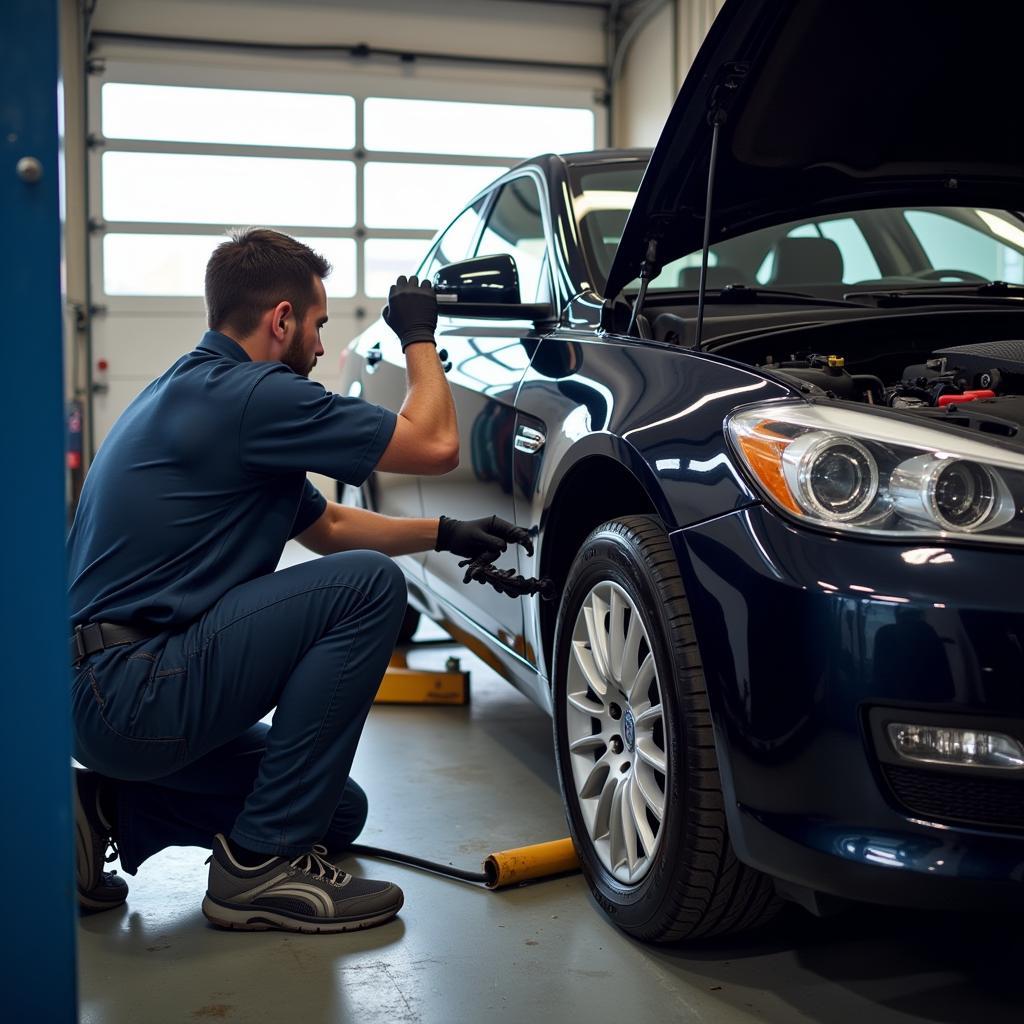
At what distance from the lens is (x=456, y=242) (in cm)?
348

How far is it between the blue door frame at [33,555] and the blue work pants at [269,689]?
83 centimetres

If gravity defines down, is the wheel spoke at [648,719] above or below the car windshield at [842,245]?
below

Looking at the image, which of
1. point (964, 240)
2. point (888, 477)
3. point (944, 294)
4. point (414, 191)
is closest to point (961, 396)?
point (888, 477)

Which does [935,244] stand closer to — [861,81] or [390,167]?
[861,81]

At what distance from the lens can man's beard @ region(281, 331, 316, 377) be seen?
7.27ft

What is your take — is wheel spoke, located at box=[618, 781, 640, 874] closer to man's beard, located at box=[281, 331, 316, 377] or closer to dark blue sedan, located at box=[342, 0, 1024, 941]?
dark blue sedan, located at box=[342, 0, 1024, 941]

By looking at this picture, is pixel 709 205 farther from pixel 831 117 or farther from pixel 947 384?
pixel 947 384

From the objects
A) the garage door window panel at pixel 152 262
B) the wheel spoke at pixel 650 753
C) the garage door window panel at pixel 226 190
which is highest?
the garage door window panel at pixel 226 190

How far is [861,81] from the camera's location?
80.7 inches

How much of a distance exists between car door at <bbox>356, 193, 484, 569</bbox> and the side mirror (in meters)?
0.69

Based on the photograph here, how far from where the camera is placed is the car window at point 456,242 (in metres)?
3.31

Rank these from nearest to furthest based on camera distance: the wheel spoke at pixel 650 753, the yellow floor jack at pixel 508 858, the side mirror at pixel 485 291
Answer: the wheel spoke at pixel 650 753, the yellow floor jack at pixel 508 858, the side mirror at pixel 485 291

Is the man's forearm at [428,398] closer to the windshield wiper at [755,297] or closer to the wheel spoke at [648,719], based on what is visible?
the windshield wiper at [755,297]

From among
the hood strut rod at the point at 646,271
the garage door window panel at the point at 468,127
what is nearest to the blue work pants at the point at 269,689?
the hood strut rod at the point at 646,271
